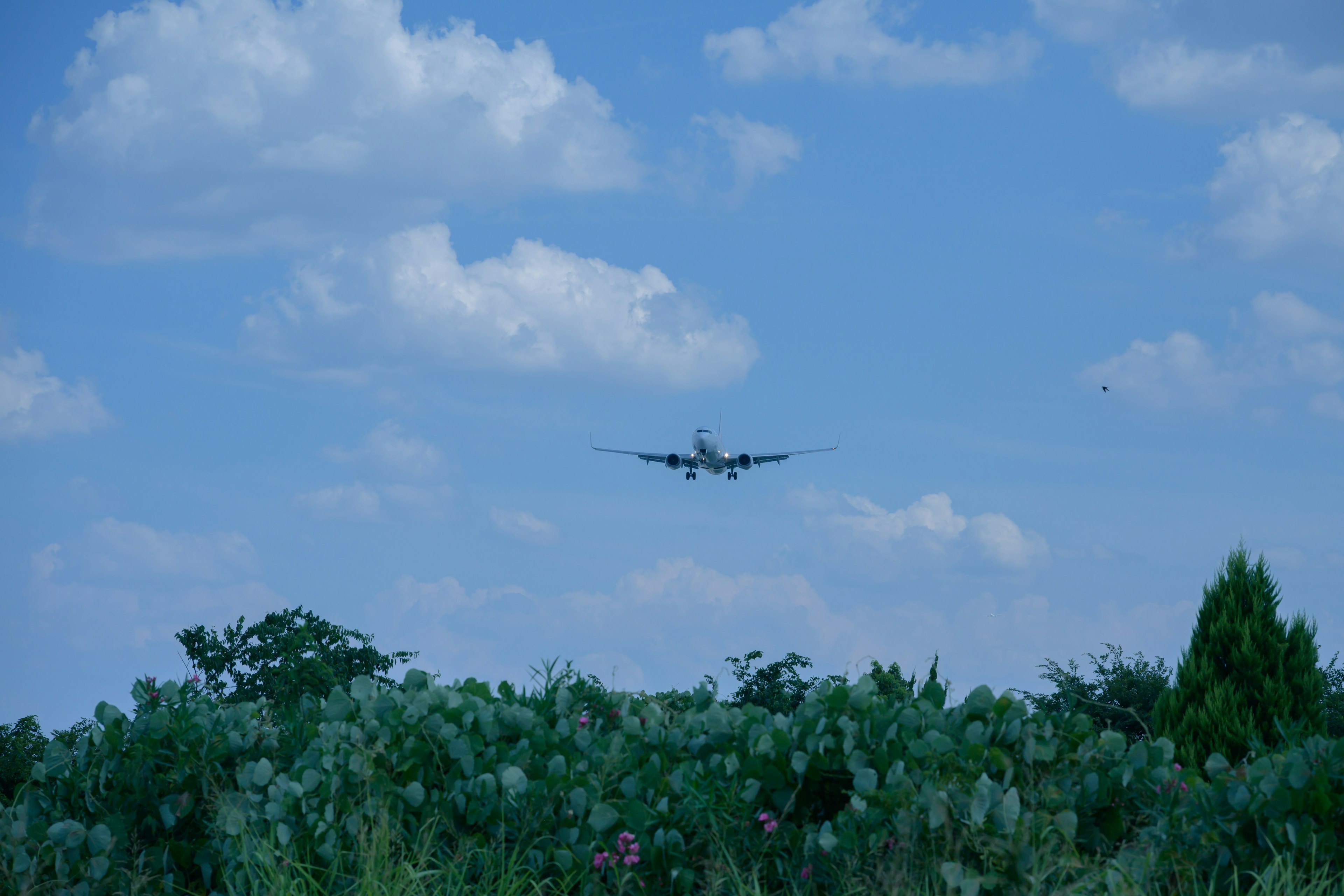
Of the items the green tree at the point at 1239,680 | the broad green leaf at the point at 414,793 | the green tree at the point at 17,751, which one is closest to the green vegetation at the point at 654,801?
the broad green leaf at the point at 414,793

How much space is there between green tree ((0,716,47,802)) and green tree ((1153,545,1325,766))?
2228 centimetres

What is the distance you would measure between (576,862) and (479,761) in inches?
32.2

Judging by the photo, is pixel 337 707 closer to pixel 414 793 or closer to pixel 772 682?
pixel 414 793

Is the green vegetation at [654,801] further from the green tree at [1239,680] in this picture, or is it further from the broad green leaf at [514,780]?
the green tree at [1239,680]

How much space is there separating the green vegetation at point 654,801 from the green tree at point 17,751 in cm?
1954

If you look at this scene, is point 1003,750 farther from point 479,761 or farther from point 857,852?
point 479,761

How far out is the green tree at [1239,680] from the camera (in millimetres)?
11875

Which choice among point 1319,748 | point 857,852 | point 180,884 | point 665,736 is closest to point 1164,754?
point 1319,748

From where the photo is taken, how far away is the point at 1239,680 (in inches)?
487

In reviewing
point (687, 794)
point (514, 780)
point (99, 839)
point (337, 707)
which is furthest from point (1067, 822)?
point (99, 839)

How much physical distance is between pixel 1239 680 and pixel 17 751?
28.4m

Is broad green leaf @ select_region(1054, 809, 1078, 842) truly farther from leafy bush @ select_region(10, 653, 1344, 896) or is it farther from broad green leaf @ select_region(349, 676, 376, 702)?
broad green leaf @ select_region(349, 676, 376, 702)

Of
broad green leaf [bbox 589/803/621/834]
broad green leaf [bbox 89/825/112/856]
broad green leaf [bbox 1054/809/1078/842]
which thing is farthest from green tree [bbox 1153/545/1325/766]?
broad green leaf [bbox 89/825/112/856]

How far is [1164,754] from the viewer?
6465mm
